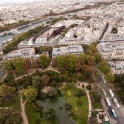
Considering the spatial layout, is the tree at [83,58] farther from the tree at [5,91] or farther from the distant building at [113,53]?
the tree at [5,91]

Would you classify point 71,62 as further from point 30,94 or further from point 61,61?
point 30,94

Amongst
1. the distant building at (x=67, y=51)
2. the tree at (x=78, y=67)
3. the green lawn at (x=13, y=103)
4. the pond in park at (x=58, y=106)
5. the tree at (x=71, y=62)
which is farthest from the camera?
the distant building at (x=67, y=51)

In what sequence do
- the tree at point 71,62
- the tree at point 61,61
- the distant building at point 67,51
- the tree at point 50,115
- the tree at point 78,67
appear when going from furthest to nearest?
the distant building at point 67,51, the tree at point 61,61, the tree at point 71,62, the tree at point 78,67, the tree at point 50,115

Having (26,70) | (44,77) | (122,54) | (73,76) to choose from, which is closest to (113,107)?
(73,76)

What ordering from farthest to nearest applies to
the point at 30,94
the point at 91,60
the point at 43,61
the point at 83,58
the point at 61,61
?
the point at 43,61 < the point at 83,58 < the point at 91,60 < the point at 61,61 < the point at 30,94

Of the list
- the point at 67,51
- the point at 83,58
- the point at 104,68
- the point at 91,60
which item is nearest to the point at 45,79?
the point at 83,58

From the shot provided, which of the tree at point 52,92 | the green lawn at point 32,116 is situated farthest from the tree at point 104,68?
the green lawn at point 32,116

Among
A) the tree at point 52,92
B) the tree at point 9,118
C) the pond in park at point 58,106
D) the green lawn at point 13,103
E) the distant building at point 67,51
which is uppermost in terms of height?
the distant building at point 67,51

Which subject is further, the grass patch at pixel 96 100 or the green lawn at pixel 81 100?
the grass patch at pixel 96 100

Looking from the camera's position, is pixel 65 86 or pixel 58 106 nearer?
pixel 58 106
